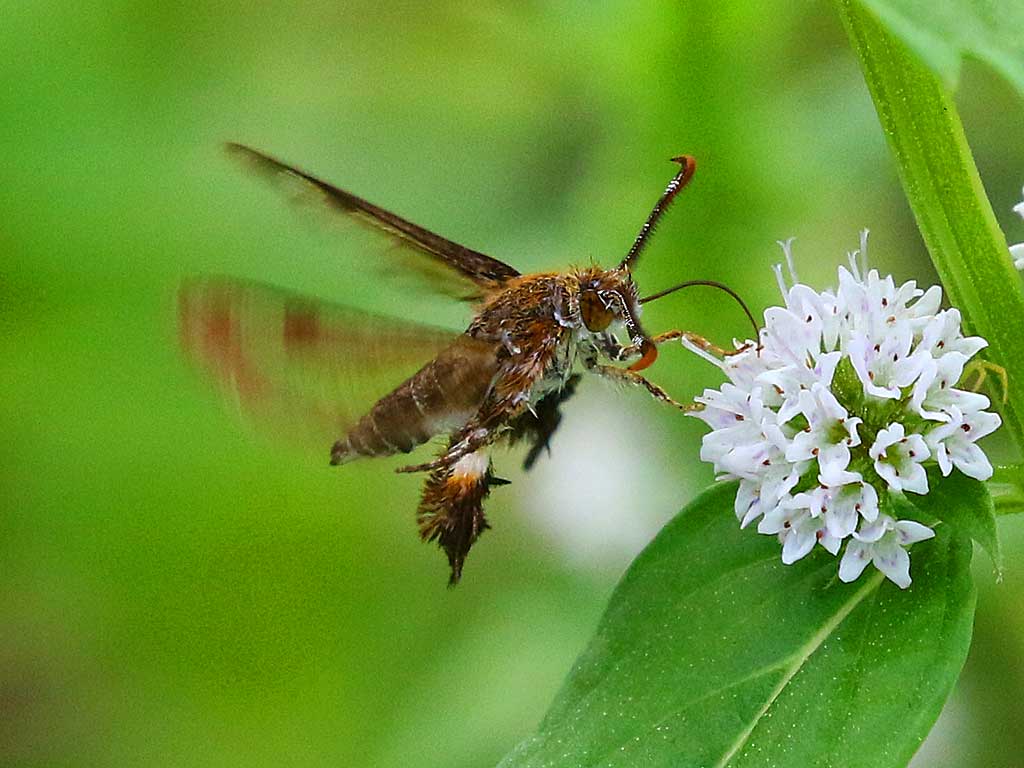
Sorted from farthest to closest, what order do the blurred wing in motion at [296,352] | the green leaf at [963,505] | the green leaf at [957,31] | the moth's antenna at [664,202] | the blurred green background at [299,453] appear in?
the blurred green background at [299,453] → the moth's antenna at [664,202] → the blurred wing in motion at [296,352] → the green leaf at [963,505] → the green leaf at [957,31]

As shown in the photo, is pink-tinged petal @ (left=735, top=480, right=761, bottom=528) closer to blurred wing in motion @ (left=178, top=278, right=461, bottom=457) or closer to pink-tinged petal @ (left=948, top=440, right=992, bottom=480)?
pink-tinged petal @ (left=948, top=440, right=992, bottom=480)

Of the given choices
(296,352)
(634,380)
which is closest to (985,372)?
(634,380)

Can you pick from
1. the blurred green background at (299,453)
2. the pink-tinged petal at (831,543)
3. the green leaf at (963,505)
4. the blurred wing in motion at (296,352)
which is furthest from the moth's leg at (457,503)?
the blurred green background at (299,453)

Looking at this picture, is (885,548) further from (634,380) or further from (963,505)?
(634,380)

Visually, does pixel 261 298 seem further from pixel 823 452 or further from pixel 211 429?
pixel 211 429

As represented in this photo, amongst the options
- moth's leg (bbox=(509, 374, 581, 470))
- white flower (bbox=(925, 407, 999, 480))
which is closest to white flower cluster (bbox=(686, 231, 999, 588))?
white flower (bbox=(925, 407, 999, 480))

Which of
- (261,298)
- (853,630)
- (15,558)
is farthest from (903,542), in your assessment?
(15,558)

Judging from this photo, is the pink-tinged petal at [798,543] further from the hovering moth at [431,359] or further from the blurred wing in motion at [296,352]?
the blurred wing in motion at [296,352]
